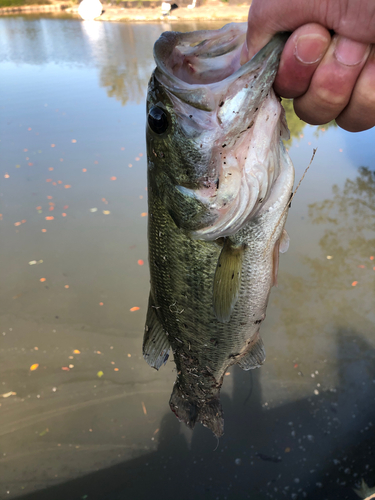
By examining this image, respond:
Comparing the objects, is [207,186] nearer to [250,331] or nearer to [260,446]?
[250,331]

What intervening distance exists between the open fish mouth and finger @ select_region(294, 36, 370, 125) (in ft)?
0.36

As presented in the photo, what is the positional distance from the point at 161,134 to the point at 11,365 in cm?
329

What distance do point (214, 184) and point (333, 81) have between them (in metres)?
0.52

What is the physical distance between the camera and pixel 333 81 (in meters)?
1.12

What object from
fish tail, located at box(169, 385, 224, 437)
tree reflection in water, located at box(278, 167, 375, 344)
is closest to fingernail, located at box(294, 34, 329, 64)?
fish tail, located at box(169, 385, 224, 437)

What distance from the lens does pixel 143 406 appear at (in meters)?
3.28

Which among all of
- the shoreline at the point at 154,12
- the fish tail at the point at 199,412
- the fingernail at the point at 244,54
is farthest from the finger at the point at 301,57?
the shoreline at the point at 154,12

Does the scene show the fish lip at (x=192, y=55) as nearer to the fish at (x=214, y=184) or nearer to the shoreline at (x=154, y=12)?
the fish at (x=214, y=184)

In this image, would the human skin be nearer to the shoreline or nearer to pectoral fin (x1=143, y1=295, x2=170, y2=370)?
pectoral fin (x1=143, y1=295, x2=170, y2=370)

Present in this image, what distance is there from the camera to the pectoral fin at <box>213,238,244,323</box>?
144cm

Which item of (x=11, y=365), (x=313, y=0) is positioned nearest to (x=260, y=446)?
(x=11, y=365)

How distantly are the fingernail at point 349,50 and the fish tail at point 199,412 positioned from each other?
1.76 m

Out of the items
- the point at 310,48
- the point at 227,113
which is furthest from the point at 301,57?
the point at 227,113

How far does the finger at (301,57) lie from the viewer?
1.00 meters
